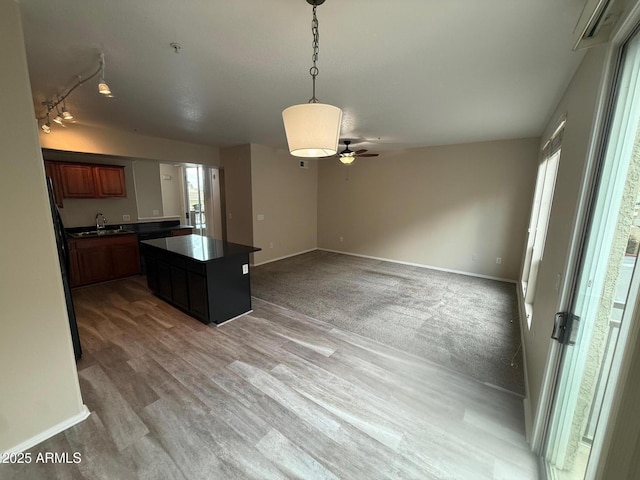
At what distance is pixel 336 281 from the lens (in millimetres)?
4801

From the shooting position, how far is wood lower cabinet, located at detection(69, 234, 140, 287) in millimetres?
4156

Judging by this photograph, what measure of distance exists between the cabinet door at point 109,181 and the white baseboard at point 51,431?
4059 millimetres

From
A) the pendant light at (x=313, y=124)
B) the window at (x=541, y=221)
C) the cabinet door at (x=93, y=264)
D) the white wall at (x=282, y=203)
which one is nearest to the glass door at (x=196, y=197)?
the white wall at (x=282, y=203)

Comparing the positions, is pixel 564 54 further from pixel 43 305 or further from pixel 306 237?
pixel 306 237

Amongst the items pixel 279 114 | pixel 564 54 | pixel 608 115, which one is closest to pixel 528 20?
pixel 564 54

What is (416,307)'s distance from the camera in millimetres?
3715

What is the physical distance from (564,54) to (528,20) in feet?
2.04

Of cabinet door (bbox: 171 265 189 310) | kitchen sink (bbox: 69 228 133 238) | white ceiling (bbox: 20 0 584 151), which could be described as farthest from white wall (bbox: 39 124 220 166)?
cabinet door (bbox: 171 265 189 310)

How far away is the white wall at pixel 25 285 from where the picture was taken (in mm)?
1431

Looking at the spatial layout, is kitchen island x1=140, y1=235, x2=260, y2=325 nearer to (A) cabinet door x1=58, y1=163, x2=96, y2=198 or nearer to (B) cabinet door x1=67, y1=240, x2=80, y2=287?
(B) cabinet door x1=67, y1=240, x2=80, y2=287

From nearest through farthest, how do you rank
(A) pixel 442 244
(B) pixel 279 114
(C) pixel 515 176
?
(B) pixel 279 114 < (C) pixel 515 176 < (A) pixel 442 244

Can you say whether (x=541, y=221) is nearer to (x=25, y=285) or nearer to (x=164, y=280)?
(x=25, y=285)

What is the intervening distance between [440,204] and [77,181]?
6.73m

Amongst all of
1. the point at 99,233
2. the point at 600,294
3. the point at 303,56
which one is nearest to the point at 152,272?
the point at 99,233
